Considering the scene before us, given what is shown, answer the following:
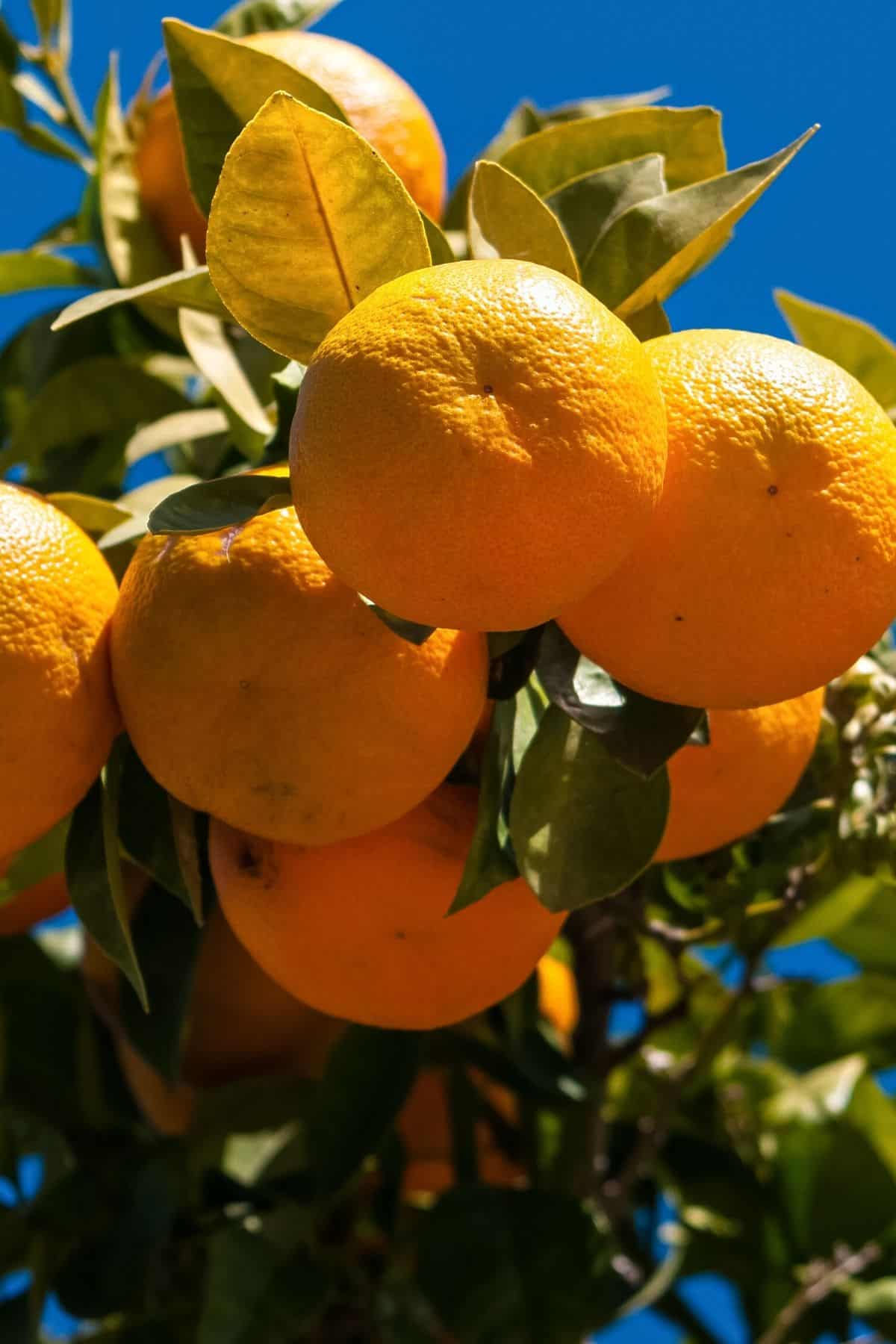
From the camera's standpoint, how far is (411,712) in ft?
2.14

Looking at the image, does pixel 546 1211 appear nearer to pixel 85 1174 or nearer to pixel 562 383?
pixel 85 1174

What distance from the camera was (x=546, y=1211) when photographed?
103 cm

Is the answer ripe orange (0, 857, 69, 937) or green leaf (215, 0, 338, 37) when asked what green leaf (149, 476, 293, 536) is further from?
green leaf (215, 0, 338, 37)

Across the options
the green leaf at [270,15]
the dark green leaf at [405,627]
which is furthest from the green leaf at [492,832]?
the green leaf at [270,15]

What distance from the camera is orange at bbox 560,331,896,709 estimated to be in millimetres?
616

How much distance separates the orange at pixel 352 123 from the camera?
1.02 meters

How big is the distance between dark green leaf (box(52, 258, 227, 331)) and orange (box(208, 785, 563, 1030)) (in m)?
0.25

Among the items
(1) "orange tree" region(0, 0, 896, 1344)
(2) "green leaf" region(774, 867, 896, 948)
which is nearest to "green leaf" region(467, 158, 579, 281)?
(1) "orange tree" region(0, 0, 896, 1344)

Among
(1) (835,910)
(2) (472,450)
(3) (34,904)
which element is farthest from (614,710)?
(1) (835,910)

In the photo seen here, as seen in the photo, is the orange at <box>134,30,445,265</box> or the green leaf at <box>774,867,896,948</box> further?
the green leaf at <box>774,867,896,948</box>

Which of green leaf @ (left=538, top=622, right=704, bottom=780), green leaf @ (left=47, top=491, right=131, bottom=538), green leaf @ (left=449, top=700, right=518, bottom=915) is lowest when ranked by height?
green leaf @ (left=449, top=700, right=518, bottom=915)

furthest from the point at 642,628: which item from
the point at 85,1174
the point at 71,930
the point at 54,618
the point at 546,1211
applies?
the point at 71,930

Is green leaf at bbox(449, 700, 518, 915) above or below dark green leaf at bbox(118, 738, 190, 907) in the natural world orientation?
above

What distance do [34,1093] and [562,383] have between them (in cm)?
86
